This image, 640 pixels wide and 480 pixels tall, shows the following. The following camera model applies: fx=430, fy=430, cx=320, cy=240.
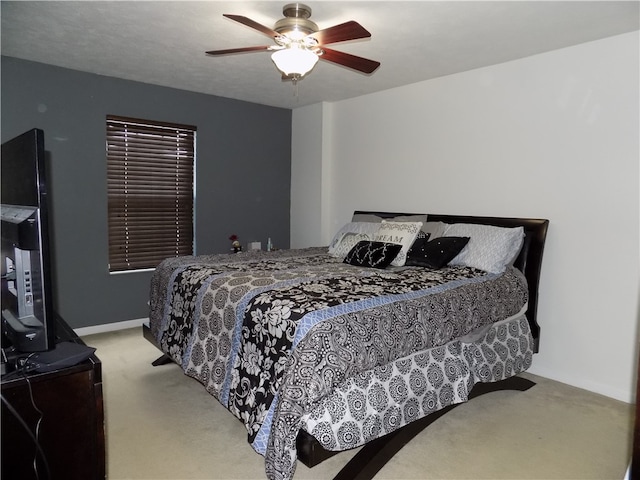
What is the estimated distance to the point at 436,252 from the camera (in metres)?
3.11

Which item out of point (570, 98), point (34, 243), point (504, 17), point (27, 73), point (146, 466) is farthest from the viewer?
point (27, 73)

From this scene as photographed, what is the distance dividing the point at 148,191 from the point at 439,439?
3.35 metres

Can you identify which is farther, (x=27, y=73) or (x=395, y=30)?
(x=27, y=73)

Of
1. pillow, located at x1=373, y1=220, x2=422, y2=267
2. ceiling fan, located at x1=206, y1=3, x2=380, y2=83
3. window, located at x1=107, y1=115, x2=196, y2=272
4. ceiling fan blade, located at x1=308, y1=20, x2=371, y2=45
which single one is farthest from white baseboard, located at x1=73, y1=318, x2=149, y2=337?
ceiling fan blade, located at x1=308, y1=20, x2=371, y2=45

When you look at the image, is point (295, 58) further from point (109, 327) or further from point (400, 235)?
point (109, 327)

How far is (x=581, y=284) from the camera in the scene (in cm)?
297

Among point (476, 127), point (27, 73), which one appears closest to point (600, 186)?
point (476, 127)

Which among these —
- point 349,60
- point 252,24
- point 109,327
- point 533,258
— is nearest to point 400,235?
point 533,258

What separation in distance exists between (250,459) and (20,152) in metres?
1.69

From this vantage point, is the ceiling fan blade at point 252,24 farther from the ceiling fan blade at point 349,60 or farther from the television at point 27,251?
the television at point 27,251

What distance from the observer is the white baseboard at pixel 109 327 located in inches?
154

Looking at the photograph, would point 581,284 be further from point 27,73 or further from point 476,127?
point 27,73

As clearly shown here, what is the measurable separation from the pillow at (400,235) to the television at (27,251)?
2.35 m

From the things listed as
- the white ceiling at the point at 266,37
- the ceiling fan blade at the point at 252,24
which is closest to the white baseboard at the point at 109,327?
the white ceiling at the point at 266,37
